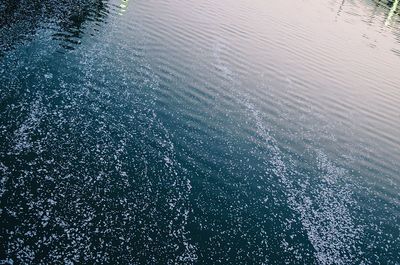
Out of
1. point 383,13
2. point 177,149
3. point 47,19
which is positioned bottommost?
point 177,149

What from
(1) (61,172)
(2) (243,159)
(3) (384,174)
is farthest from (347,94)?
(1) (61,172)

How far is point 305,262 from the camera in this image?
12.2 m

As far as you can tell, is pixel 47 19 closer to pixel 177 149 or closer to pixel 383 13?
pixel 177 149

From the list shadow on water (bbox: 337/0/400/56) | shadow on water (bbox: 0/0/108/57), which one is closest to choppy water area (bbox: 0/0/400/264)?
shadow on water (bbox: 0/0/108/57)

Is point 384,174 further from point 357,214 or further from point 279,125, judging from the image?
point 279,125

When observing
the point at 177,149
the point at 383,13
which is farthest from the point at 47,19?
the point at 383,13

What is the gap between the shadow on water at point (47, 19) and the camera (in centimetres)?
2094

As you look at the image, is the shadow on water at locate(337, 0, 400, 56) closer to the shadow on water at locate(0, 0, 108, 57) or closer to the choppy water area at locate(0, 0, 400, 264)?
the choppy water area at locate(0, 0, 400, 264)

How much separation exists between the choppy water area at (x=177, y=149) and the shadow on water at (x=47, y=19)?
15 cm

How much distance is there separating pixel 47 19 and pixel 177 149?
16.5 m

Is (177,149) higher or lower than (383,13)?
lower

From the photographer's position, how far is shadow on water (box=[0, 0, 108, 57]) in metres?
20.9

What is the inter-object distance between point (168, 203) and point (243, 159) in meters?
5.45

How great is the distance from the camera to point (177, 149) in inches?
625
